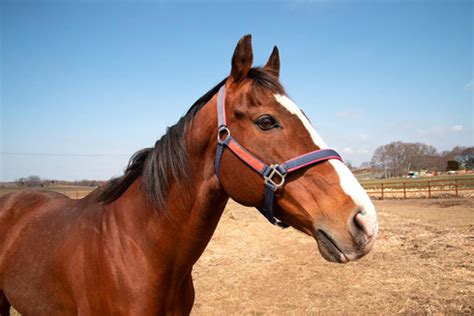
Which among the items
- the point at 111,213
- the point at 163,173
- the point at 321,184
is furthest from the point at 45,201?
the point at 321,184

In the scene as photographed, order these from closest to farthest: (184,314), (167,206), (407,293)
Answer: (167,206), (184,314), (407,293)

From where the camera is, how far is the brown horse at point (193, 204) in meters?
1.56

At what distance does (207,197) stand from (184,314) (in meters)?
0.96

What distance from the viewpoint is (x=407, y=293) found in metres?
5.60

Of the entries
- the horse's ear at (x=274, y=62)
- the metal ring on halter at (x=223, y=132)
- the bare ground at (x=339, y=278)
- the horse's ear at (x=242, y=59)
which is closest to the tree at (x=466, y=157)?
the bare ground at (x=339, y=278)

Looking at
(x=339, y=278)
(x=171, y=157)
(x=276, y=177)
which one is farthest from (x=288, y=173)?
(x=339, y=278)

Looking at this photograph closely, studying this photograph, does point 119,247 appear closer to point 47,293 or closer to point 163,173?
point 163,173

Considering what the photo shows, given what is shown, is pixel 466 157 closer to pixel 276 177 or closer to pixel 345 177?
pixel 345 177

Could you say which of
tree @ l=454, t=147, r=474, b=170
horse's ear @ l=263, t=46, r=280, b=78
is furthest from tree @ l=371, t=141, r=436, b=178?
horse's ear @ l=263, t=46, r=280, b=78

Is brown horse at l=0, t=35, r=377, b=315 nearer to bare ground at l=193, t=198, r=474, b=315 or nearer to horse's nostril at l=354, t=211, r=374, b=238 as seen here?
horse's nostril at l=354, t=211, r=374, b=238

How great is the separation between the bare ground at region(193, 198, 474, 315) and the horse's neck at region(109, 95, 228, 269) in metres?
3.87

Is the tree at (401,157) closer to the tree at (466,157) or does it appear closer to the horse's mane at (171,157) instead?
the tree at (466,157)

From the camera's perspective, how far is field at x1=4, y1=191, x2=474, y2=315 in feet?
17.2

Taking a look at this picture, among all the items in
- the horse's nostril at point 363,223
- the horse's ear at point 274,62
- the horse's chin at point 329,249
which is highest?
the horse's ear at point 274,62
